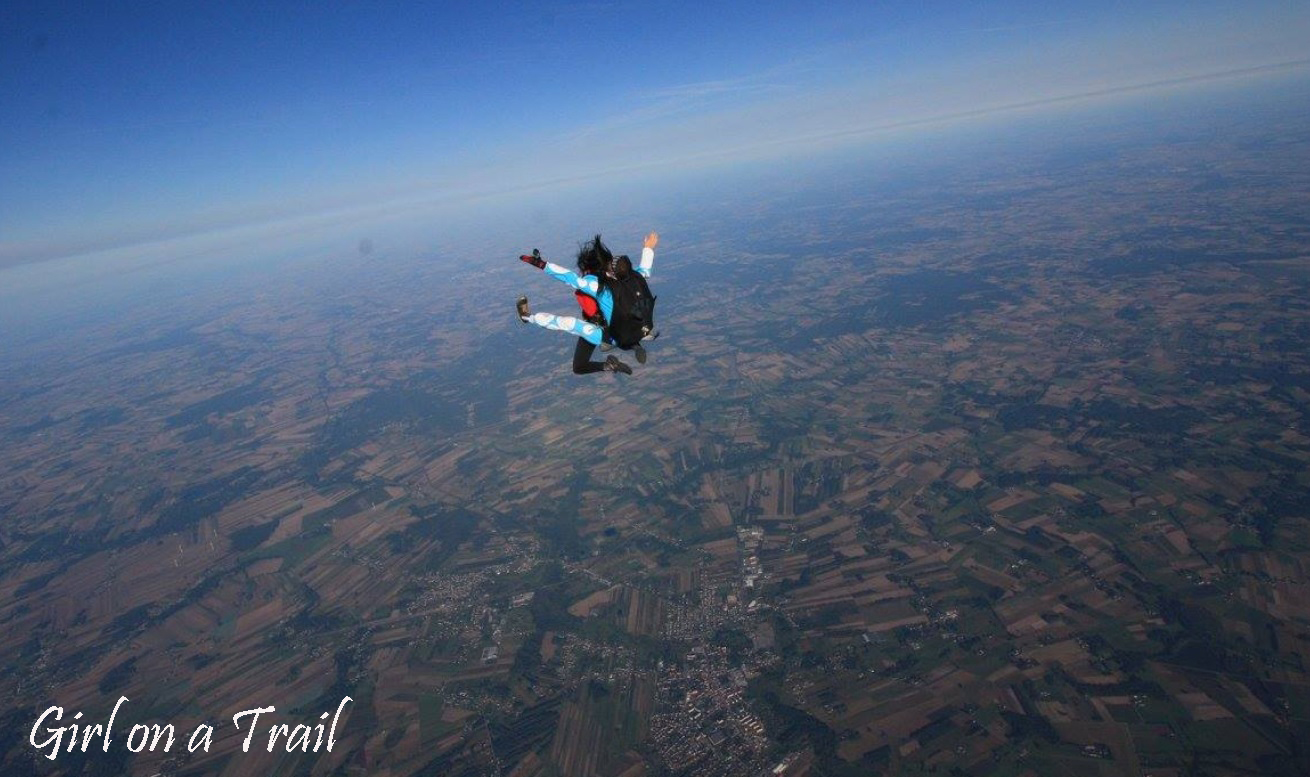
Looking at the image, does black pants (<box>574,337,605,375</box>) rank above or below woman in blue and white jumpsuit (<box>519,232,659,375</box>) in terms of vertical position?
below

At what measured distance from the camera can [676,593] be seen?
38.2 meters

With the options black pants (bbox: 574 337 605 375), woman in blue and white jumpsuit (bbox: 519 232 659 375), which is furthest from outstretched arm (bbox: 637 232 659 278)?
black pants (bbox: 574 337 605 375)

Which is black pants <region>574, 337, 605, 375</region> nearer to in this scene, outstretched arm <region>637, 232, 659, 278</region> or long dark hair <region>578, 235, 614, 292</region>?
long dark hair <region>578, 235, 614, 292</region>

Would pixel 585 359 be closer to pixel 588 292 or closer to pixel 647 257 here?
pixel 588 292

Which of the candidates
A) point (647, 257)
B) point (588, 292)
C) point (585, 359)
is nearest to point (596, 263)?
point (588, 292)

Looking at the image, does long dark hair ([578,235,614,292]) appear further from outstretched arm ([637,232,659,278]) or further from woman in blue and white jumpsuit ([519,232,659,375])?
outstretched arm ([637,232,659,278])

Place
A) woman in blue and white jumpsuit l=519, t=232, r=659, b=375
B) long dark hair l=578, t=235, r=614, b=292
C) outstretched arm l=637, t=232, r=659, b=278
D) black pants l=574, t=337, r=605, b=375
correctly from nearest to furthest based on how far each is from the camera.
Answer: woman in blue and white jumpsuit l=519, t=232, r=659, b=375, long dark hair l=578, t=235, r=614, b=292, black pants l=574, t=337, r=605, b=375, outstretched arm l=637, t=232, r=659, b=278

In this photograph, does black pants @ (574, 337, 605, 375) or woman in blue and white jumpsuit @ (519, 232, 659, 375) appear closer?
woman in blue and white jumpsuit @ (519, 232, 659, 375)

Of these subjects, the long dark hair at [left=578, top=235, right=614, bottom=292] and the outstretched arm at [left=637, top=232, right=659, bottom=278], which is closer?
the long dark hair at [left=578, top=235, right=614, bottom=292]

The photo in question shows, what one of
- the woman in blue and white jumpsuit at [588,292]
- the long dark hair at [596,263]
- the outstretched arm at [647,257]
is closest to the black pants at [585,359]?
the woman in blue and white jumpsuit at [588,292]

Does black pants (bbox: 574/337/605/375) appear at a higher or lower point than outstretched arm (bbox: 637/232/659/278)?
lower

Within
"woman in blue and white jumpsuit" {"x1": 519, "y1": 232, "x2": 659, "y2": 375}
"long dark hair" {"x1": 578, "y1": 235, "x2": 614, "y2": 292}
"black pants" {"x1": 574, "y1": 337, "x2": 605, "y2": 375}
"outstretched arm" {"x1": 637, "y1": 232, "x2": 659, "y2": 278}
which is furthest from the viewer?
"outstretched arm" {"x1": 637, "y1": 232, "x2": 659, "y2": 278}

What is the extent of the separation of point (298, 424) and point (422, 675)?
70.0 m

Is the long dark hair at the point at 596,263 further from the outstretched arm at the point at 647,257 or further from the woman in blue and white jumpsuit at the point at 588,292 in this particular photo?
the outstretched arm at the point at 647,257
